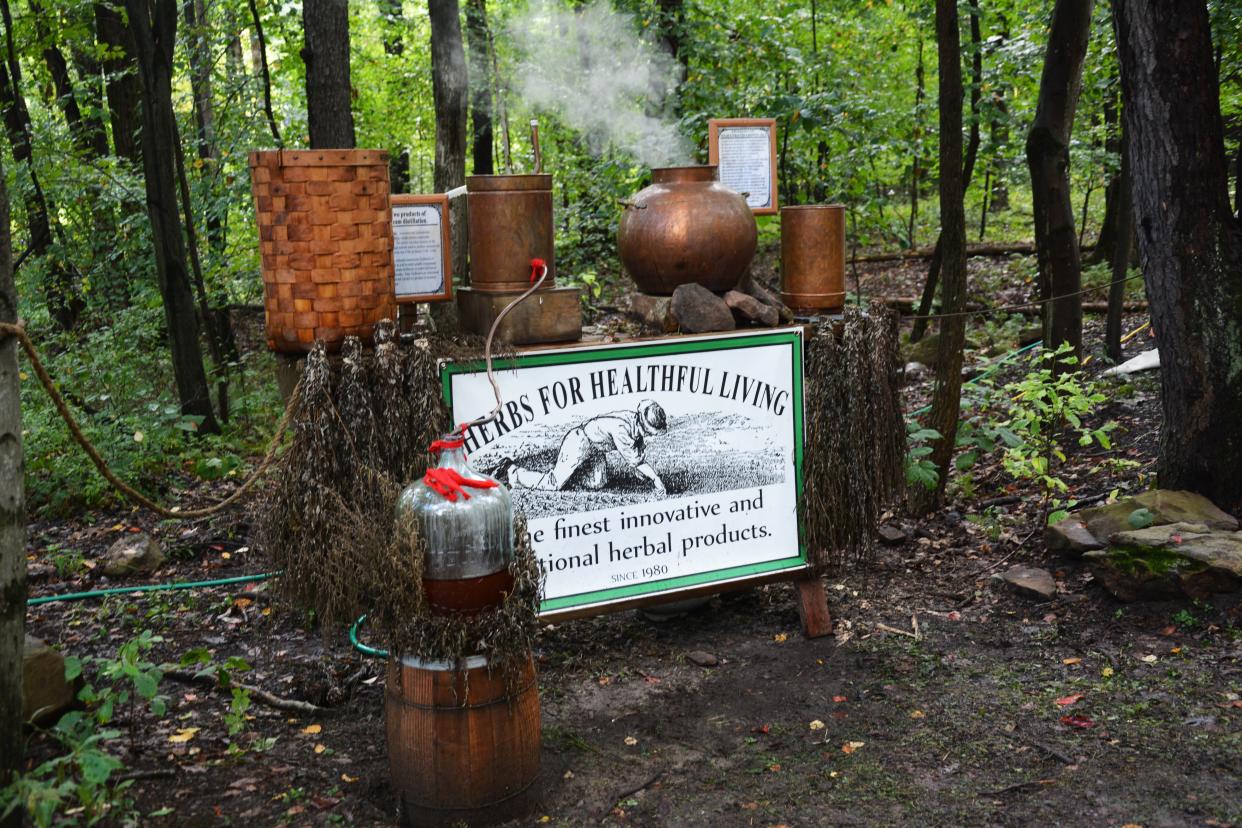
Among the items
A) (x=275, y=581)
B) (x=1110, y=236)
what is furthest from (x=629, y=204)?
(x=1110, y=236)

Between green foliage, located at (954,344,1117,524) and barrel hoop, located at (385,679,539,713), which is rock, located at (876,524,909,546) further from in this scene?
barrel hoop, located at (385,679,539,713)

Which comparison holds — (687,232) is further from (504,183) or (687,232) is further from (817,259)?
(504,183)

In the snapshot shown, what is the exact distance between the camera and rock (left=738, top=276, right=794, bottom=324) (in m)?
4.91

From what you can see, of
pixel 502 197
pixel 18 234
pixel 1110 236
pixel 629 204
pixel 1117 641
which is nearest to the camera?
pixel 502 197

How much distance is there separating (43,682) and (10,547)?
1151 mm

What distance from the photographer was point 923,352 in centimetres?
1027

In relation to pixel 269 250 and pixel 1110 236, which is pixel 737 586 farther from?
pixel 1110 236

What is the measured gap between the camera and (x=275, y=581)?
3961 mm

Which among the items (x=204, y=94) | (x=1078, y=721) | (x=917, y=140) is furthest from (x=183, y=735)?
(x=917, y=140)

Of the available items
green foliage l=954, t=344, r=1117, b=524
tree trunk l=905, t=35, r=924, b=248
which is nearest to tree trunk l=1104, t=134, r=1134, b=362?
green foliage l=954, t=344, r=1117, b=524

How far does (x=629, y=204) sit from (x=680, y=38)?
246 inches

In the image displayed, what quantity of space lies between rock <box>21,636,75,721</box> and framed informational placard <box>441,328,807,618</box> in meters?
1.62

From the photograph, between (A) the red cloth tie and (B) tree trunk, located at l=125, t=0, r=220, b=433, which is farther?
(B) tree trunk, located at l=125, t=0, r=220, b=433

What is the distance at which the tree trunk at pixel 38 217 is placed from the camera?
9.95 m
